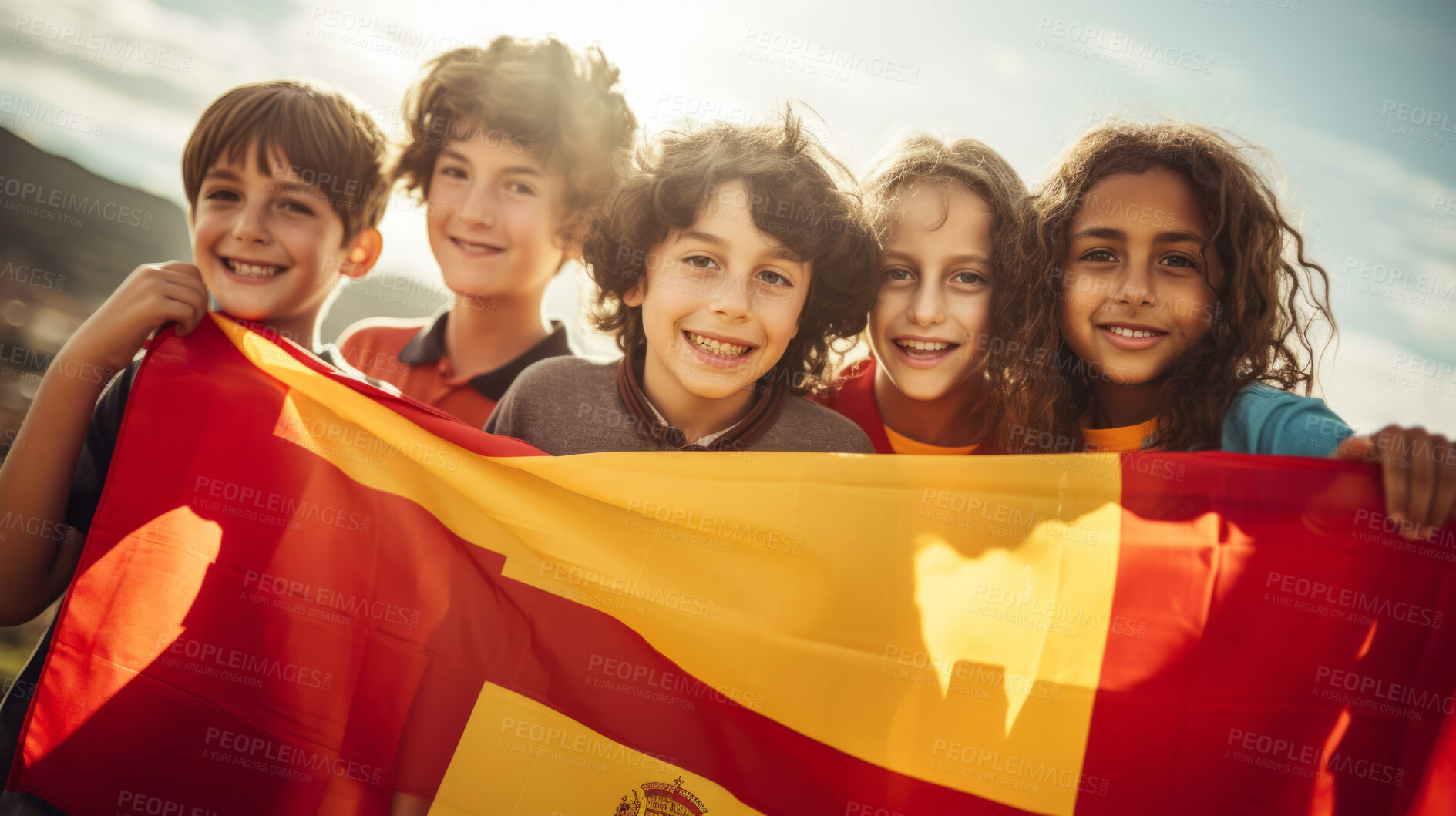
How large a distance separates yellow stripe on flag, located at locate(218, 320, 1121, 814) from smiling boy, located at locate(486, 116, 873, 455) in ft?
1.14

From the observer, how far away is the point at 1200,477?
1.48m

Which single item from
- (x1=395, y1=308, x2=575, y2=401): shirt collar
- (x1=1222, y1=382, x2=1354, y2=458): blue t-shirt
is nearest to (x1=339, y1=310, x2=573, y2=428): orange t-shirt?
(x1=395, y1=308, x2=575, y2=401): shirt collar

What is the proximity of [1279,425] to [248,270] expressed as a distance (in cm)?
263

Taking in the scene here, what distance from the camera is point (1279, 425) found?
1.70 m

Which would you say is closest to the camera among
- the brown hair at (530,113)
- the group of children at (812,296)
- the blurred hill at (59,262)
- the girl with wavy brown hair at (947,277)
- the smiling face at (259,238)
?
the group of children at (812,296)

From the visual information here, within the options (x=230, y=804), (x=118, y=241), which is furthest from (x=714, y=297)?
(x=118, y=241)

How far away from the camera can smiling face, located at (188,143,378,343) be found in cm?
187

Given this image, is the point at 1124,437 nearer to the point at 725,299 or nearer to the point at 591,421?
the point at 725,299

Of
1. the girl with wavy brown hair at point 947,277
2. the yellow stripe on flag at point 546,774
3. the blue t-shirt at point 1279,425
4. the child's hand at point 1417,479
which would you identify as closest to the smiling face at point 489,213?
the girl with wavy brown hair at point 947,277

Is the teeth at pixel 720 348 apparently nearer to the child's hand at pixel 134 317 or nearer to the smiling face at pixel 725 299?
the smiling face at pixel 725 299

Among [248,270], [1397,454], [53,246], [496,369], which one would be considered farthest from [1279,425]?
[53,246]

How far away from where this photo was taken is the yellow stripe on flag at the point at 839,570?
141cm

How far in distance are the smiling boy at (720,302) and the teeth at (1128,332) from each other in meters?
0.67

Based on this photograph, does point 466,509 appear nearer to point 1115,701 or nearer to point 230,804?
point 230,804
